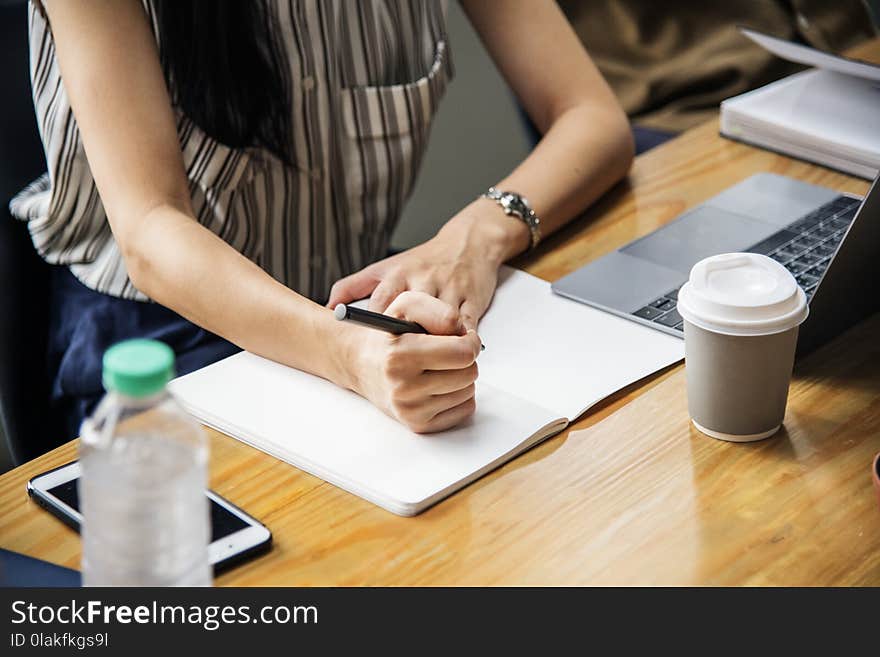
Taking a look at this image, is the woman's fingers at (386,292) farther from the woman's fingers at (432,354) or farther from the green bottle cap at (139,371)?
the green bottle cap at (139,371)

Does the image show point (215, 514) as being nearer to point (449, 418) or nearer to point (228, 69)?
point (449, 418)

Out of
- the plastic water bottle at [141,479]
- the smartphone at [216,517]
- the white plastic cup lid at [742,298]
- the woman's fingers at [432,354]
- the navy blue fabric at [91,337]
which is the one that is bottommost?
the navy blue fabric at [91,337]

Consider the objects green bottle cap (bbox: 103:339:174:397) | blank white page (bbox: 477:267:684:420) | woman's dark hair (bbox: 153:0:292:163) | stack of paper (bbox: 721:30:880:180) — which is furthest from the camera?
stack of paper (bbox: 721:30:880:180)

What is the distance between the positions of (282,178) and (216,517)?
0.64 metres

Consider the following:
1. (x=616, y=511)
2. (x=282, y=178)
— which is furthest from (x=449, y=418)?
(x=282, y=178)

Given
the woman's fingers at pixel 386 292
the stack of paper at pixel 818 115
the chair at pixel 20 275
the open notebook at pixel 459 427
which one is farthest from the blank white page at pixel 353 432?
the stack of paper at pixel 818 115

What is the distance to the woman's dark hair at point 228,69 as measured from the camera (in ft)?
3.79

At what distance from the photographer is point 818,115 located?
1397mm

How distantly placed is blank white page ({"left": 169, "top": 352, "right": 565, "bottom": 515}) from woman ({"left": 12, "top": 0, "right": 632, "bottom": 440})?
0.06 feet

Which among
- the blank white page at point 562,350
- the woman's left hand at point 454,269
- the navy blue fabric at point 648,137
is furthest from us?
the navy blue fabric at point 648,137

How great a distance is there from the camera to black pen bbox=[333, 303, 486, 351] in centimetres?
81

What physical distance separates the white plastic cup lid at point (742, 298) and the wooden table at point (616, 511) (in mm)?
108

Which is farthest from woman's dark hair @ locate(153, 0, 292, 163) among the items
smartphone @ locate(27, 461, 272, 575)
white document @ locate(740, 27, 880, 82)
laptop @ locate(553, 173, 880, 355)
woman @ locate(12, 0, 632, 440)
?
white document @ locate(740, 27, 880, 82)

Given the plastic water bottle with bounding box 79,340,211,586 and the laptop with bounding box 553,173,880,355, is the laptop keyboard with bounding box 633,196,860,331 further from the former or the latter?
the plastic water bottle with bounding box 79,340,211,586
